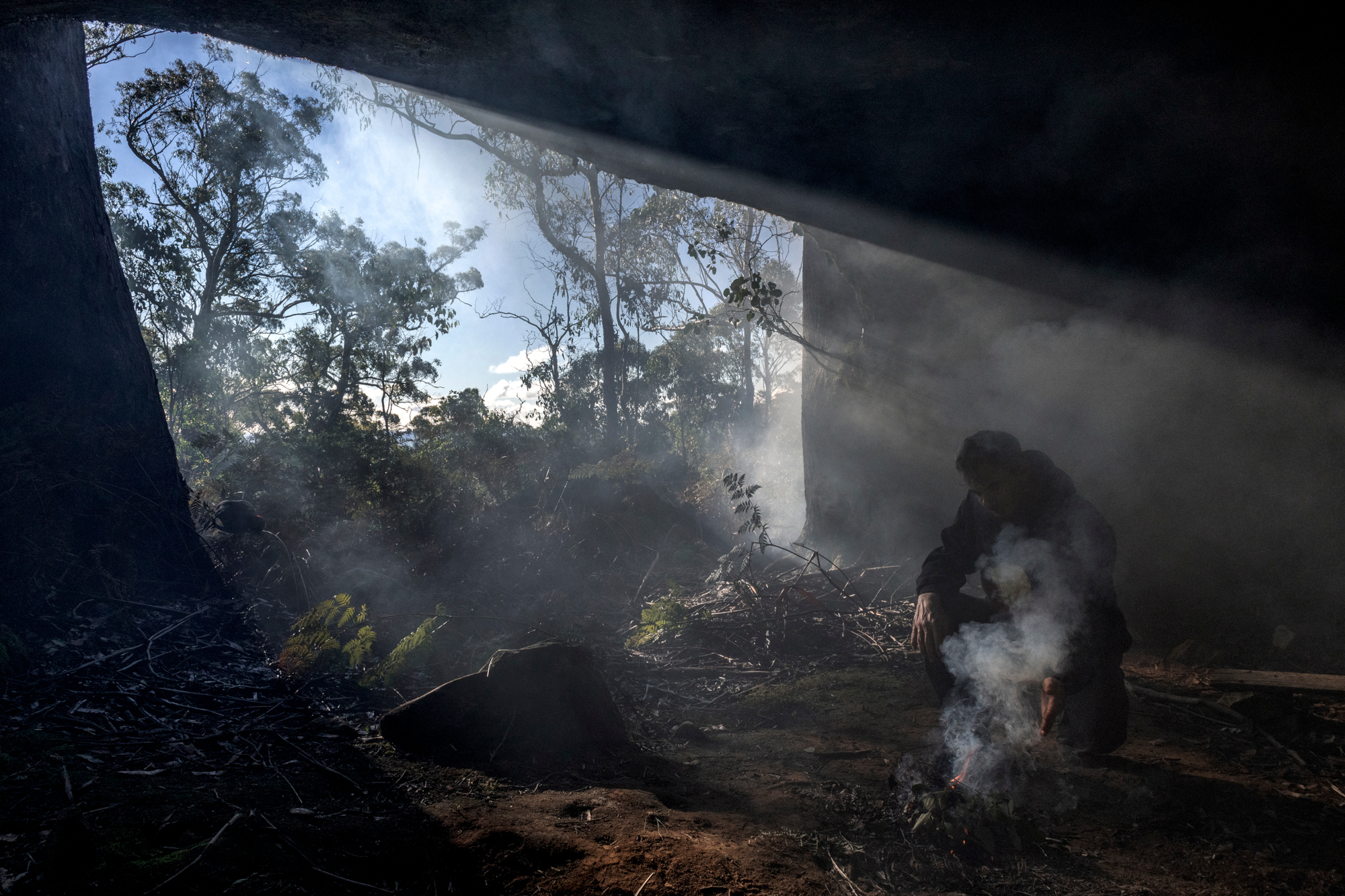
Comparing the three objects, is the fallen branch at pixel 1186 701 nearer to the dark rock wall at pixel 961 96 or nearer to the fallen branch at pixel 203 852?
the dark rock wall at pixel 961 96

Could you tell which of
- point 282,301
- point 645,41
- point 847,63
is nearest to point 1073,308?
point 847,63

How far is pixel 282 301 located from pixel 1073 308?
2059 cm

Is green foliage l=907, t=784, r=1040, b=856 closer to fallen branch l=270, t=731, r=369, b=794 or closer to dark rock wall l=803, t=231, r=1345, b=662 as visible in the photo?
fallen branch l=270, t=731, r=369, b=794

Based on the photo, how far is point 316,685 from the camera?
12.5 ft

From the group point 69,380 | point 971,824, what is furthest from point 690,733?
point 69,380

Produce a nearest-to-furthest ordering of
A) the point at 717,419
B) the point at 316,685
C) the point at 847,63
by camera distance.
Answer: the point at 847,63 → the point at 316,685 → the point at 717,419

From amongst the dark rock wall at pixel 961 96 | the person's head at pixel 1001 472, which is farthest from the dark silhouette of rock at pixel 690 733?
the dark rock wall at pixel 961 96

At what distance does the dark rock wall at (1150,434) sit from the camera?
3672mm

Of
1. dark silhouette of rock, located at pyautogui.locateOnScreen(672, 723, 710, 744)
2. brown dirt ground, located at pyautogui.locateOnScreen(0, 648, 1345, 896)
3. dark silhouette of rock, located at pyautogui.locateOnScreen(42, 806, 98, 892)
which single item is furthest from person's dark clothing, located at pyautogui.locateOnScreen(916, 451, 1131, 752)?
dark silhouette of rock, located at pyautogui.locateOnScreen(42, 806, 98, 892)

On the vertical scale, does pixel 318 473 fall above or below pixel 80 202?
below

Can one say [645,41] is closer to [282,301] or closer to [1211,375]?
[1211,375]

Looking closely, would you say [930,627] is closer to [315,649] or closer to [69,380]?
[315,649]

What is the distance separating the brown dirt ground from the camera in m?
1.81

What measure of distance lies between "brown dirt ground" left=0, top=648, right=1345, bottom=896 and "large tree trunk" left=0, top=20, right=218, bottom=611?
2.46 m
